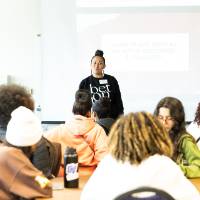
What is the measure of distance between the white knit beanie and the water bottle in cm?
26

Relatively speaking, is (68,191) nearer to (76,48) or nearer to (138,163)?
(138,163)

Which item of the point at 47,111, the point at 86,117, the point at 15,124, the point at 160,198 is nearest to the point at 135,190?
the point at 160,198

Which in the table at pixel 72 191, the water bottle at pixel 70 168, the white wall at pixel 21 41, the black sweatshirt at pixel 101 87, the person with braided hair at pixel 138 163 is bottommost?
the table at pixel 72 191

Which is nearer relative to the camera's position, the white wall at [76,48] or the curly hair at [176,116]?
the curly hair at [176,116]

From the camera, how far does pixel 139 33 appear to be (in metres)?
5.23

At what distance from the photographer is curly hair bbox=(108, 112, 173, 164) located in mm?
1717

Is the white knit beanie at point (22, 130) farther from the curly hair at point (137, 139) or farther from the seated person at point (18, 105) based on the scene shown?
the curly hair at point (137, 139)

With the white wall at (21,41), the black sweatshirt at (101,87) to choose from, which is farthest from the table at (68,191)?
the white wall at (21,41)

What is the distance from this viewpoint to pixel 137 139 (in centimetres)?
172

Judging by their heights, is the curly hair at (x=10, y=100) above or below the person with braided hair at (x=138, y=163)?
above

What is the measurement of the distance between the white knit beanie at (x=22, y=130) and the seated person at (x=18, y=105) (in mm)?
193

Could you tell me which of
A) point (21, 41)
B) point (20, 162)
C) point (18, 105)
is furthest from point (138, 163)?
point (21, 41)

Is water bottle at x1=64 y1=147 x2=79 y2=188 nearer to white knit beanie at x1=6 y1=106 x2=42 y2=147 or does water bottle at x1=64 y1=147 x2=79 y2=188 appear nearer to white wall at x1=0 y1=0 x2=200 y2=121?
white knit beanie at x1=6 y1=106 x2=42 y2=147

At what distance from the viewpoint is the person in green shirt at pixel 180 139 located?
2607 millimetres
